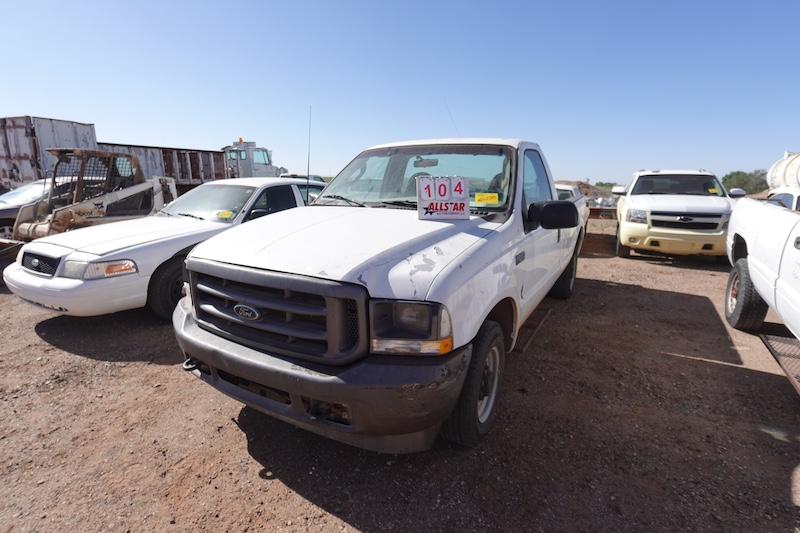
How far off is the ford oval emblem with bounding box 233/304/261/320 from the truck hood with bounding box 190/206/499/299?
8.8 inches

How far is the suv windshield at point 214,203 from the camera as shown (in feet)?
17.3

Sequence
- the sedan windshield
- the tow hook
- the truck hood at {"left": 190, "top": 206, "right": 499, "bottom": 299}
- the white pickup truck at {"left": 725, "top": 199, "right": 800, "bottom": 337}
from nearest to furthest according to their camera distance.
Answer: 1. the truck hood at {"left": 190, "top": 206, "right": 499, "bottom": 299}
2. the tow hook
3. the white pickup truck at {"left": 725, "top": 199, "right": 800, "bottom": 337}
4. the sedan windshield

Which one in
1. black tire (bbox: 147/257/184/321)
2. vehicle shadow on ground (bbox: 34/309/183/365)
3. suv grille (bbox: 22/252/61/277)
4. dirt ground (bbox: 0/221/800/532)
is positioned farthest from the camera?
black tire (bbox: 147/257/184/321)

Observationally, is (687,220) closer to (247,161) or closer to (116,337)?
(116,337)

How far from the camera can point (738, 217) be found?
4.62 meters

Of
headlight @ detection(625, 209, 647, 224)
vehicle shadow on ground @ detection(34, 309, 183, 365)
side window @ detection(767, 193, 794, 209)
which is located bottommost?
vehicle shadow on ground @ detection(34, 309, 183, 365)

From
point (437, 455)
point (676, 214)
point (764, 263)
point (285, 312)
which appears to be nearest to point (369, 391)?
point (285, 312)

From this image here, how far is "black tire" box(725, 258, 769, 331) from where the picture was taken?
4199mm

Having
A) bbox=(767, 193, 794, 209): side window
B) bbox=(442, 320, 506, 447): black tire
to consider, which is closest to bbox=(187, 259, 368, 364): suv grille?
bbox=(442, 320, 506, 447): black tire

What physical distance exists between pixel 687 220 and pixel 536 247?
5.66m

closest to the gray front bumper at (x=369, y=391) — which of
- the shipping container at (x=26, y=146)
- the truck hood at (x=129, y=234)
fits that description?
the truck hood at (x=129, y=234)

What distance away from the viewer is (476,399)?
2.36 metres

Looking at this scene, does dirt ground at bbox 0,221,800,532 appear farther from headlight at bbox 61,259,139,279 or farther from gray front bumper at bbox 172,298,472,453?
headlight at bbox 61,259,139,279

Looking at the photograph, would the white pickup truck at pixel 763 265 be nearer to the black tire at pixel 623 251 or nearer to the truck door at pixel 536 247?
the truck door at pixel 536 247
